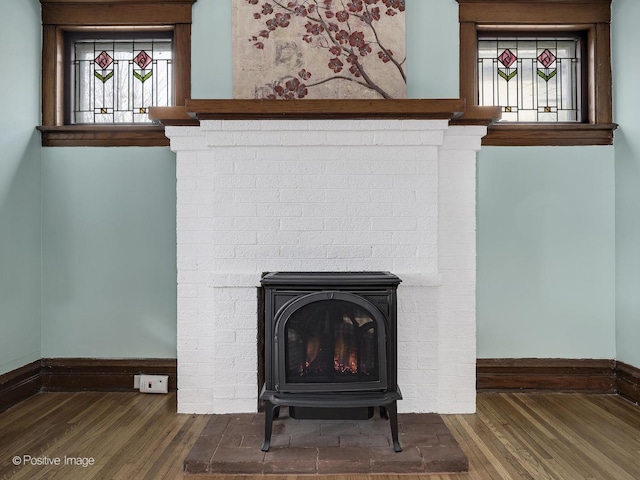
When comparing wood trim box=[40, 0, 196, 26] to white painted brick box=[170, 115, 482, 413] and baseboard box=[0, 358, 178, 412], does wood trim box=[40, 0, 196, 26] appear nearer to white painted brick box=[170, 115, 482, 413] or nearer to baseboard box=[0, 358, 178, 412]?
white painted brick box=[170, 115, 482, 413]

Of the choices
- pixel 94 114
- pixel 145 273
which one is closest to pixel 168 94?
pixel 94 114

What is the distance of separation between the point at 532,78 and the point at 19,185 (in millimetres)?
3376

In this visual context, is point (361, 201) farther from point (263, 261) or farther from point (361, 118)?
point (263, 261)

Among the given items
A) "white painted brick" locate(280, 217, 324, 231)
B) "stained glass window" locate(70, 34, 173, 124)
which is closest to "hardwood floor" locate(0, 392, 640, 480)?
"white painted brick" locate(280, 217, 324, 231)

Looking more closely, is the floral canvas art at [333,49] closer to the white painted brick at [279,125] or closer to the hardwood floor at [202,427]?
the white painted brick at [279,125]

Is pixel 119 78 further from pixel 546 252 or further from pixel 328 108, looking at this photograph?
pixel 546 252

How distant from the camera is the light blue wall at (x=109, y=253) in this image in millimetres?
2980

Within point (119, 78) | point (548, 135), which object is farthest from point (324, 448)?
point (119, 78)

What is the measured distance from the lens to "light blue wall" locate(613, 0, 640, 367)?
279cm

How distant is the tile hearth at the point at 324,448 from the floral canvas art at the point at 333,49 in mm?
1886

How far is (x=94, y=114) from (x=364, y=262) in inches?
82.8

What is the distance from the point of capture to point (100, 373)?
2.96m

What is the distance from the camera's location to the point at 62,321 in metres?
3.00

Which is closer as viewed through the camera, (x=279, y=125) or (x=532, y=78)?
(x=279, y=125)
